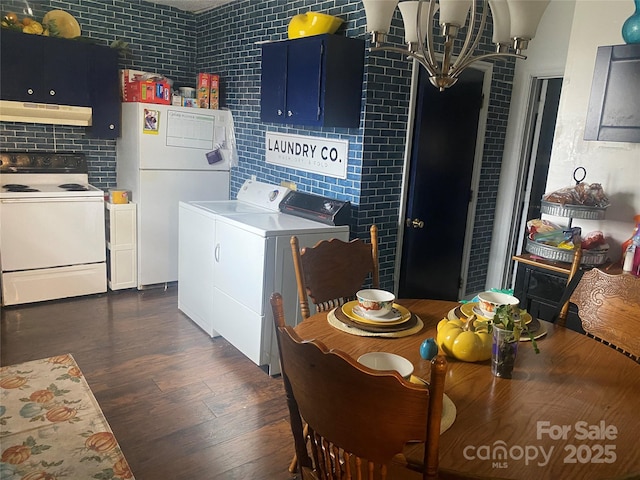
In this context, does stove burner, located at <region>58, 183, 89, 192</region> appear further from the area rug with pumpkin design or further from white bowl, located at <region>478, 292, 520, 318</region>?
white bowl, located at <region>478, 292, 520, 318</region>

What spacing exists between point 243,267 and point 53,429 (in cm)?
131

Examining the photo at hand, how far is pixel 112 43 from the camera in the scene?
4.34 m

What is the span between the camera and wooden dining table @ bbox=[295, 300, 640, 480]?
113 cm

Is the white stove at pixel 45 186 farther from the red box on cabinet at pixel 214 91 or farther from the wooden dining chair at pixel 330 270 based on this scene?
the wooden dining chair at pixel 330 270

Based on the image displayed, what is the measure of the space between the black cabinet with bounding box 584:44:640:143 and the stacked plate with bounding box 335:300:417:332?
4.82ft

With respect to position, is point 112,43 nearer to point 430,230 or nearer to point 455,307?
point 430,230

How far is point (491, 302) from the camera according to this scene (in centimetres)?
184

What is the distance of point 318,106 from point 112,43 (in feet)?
7.69

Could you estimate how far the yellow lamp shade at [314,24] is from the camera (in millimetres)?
3158

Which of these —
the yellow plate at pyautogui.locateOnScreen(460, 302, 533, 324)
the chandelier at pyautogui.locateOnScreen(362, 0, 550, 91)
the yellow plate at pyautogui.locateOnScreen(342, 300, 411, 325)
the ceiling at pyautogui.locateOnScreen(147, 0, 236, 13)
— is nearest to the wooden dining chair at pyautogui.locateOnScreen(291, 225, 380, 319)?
the yellow plate at pyautogui.locateOnScreen(342, 300, 411, 325)

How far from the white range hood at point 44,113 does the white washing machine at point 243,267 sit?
1349 mm

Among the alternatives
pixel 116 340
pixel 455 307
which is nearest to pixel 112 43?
pixel 116 340

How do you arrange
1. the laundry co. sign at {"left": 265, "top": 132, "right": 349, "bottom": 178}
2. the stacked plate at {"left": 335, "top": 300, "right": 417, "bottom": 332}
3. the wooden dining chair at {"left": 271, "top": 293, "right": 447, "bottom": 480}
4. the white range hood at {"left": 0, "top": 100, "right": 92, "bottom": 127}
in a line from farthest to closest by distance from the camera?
the white range hood at {"left": 0, "top": 100, "right": 92, "bottom": 127} → the laundry co. sign at {"left": 265, "top": 132, "right": 349, "bottom": 178} → the stacked plate at {"left": 335, "top": 300, "right": 417, "bottom": 332} → the wooden dining chair at {"left": 271, "top": 293, "right": 447, "bottom": 480}

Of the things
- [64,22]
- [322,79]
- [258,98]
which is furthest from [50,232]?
[322,79]
